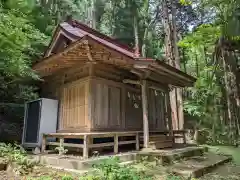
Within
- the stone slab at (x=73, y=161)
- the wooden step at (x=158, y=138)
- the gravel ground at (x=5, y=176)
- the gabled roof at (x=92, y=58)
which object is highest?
the gabled roof at (x=92, y=58)

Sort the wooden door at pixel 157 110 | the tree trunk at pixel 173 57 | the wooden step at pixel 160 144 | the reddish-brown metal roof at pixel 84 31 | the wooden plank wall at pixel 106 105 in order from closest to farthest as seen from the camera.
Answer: the wooden plank wall at pixel 106 105 → the wooden step at pixel 160 144 → the reddish-brown metal roof at pixel 84 31 → the wooden door at pixel 157 110 → the tree trunk at pixel 173 57

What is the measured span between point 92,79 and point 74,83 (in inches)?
37.1

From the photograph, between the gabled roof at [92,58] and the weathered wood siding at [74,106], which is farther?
the weathered wood siding at [74,106]

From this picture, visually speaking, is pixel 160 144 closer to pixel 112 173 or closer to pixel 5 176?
pixel 112 173

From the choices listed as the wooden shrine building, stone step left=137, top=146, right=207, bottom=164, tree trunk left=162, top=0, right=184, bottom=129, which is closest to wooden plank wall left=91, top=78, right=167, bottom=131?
the wooden shrine building

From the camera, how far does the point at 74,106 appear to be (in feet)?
24.8

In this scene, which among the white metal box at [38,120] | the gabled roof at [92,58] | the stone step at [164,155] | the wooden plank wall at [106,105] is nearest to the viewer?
the gabled roof at [92,58]

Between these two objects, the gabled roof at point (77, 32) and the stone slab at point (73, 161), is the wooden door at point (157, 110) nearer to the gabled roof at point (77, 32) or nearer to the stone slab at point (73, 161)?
the gabled roof at point (77, 32)

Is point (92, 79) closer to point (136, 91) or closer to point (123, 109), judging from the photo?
point (123, 109)

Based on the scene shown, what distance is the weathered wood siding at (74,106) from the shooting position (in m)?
7.08

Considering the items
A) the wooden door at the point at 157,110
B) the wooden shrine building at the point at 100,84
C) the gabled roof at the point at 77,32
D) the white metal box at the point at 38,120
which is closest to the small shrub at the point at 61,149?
the wooden shrine building at the point at 100,84

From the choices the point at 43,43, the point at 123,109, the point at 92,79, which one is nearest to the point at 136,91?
the point at 123,109

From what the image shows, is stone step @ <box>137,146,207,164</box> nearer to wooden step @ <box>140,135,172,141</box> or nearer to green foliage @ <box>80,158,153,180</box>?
wooden step @ <box>140,135,172,141</box>

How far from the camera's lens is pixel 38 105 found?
7.97 meters
